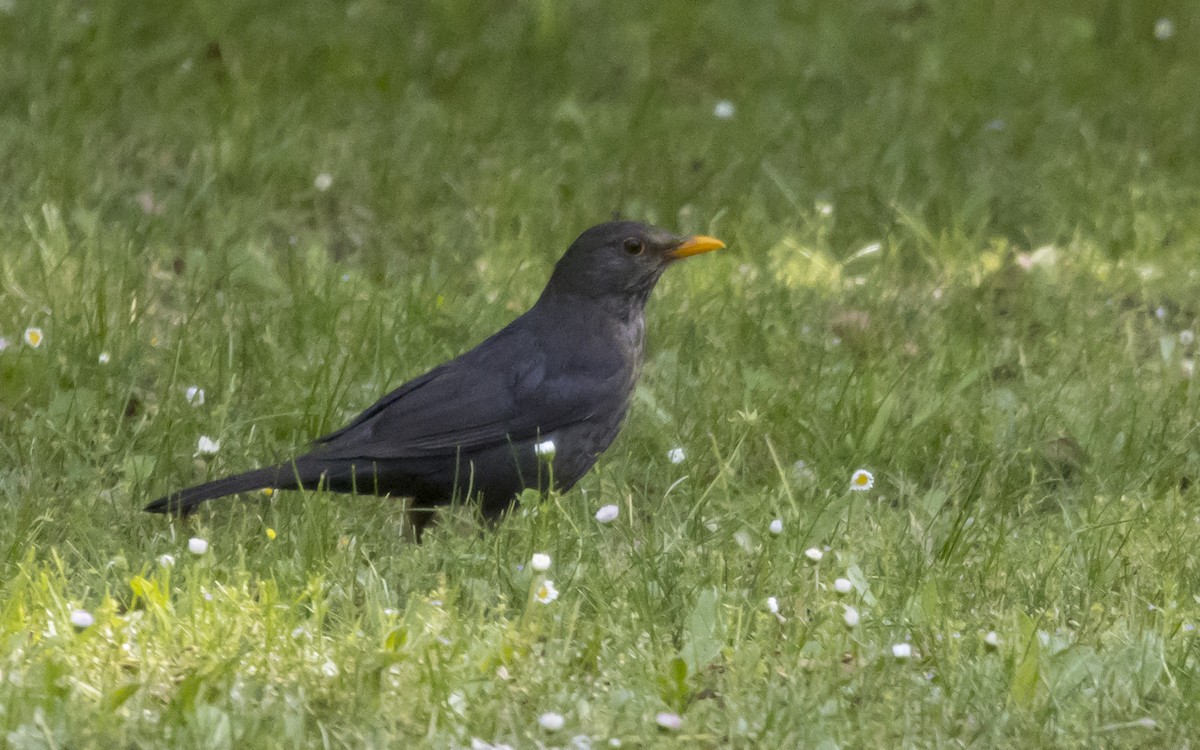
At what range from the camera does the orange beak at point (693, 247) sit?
16.0ft

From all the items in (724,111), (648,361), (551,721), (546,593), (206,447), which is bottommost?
(648,361)

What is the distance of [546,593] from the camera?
12.1ft

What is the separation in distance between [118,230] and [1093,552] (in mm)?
3449

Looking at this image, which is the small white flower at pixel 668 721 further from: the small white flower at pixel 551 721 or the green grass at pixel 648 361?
the small white flower at pixel 551 721

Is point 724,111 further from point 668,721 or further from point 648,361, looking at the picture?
point 668,721

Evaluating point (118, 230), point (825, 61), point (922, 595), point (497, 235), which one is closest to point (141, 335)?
point (118, 230)

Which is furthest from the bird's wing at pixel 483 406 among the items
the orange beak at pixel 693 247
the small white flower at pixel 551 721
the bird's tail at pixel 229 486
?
the small white flower at pixel 551 721

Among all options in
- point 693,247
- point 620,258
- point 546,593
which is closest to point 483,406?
point 620,258

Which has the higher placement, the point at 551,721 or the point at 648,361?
the point at 551,721

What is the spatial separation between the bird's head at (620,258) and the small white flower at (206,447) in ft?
3.39

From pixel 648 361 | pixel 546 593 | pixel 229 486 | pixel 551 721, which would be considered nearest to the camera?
pixel 551 721

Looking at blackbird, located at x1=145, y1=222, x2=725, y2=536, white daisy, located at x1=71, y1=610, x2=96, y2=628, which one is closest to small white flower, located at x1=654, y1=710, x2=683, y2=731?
white daisy, located at x1=71, y1=610, x2=96, y2=628

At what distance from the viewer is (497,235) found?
20.9 feet

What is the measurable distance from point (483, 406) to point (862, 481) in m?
1.00
